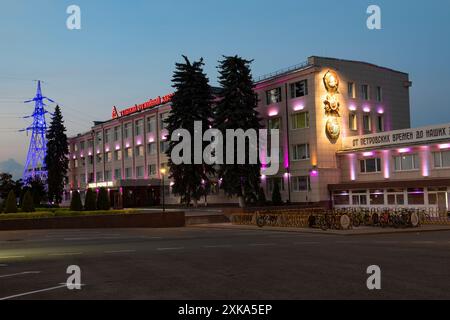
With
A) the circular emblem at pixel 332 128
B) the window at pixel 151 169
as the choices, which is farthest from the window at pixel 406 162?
the window at pixel 151 169

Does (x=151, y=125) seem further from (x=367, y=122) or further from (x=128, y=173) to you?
(x=367, y=122)

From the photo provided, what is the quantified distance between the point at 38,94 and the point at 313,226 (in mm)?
74550

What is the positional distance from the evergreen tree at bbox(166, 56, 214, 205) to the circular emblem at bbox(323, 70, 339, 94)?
13132 mm

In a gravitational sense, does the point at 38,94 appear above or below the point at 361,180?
above

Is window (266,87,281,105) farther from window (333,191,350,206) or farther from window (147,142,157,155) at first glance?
window (147,142,157,155)

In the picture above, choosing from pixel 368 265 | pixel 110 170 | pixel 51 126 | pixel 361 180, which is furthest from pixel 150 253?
pixel 51 126

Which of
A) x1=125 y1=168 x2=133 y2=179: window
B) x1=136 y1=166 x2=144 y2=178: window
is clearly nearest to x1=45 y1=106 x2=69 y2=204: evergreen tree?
x1=125 y1=168 x2=133 y2=179: window

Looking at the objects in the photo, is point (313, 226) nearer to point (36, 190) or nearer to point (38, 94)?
point (36, 190)

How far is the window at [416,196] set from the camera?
45.0 metres

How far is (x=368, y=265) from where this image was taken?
14102mm

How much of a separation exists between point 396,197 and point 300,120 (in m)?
12.8

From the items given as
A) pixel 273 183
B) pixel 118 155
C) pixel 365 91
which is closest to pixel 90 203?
pixel 273 183

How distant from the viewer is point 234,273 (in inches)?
509

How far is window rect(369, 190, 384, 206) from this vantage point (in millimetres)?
49094
